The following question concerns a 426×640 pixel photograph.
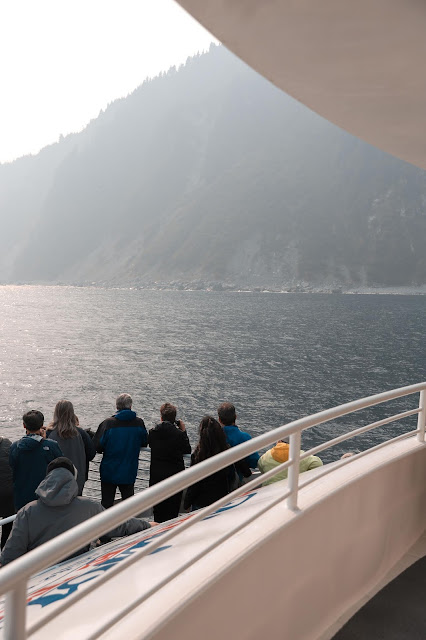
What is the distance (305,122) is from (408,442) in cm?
20781

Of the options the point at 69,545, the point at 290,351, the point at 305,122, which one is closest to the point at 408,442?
the point at 69,545

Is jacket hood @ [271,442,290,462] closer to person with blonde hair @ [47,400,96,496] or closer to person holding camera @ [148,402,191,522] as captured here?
person holding camera @ [148,402,191,522]

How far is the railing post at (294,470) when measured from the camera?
2.90 meters

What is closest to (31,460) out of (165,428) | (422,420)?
(165,428)

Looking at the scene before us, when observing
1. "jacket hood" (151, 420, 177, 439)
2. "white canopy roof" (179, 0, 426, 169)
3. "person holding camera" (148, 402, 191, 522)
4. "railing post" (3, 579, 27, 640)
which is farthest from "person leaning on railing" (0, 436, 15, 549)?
"railing post" (3, 579, 27, 640)

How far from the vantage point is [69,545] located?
1.52 metres

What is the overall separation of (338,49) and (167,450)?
3655 mm

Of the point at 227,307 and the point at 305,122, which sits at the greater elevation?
the point at 305,122

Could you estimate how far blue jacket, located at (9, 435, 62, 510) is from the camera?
4.78 meters

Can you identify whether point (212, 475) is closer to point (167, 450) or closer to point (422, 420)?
point (167, 450)

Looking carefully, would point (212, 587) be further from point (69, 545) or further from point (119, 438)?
point (119, 438)

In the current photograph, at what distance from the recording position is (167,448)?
17.6 ft

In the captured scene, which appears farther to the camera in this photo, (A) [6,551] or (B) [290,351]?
(B) [290,351]

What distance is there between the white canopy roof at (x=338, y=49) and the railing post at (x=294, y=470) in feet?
6.52
